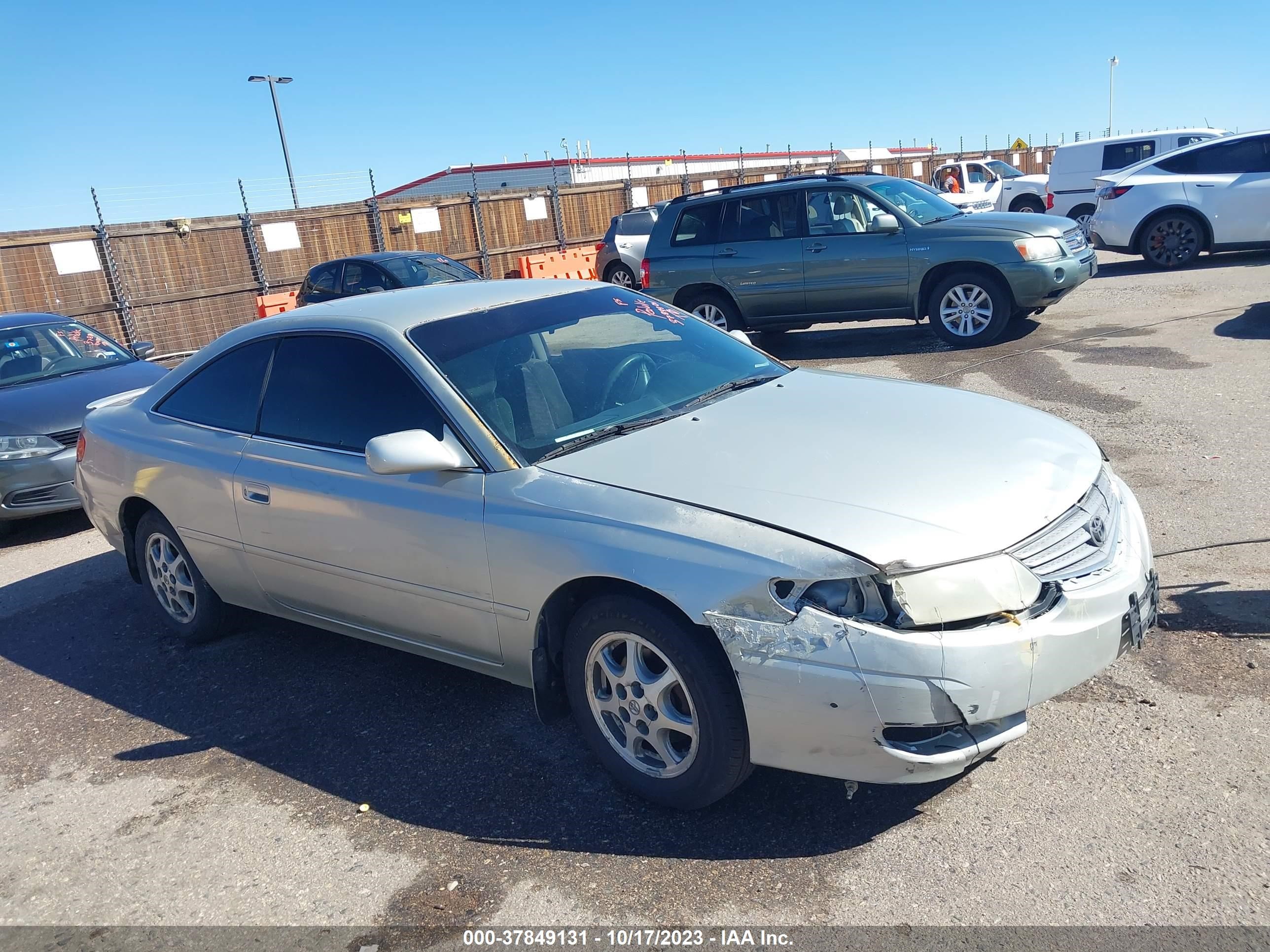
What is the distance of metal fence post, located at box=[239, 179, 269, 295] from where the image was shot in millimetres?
20297

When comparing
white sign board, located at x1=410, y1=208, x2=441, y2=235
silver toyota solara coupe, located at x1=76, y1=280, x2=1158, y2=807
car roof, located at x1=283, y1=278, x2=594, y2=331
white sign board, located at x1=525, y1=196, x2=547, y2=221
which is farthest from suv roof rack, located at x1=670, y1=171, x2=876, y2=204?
white sign board, located at x1=525, y1=196, x2=547, y2=221

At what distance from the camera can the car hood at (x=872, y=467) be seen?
9.66ft

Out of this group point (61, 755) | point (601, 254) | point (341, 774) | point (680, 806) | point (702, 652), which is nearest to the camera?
point (702, 652)

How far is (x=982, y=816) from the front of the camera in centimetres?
311

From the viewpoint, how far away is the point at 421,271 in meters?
14.6

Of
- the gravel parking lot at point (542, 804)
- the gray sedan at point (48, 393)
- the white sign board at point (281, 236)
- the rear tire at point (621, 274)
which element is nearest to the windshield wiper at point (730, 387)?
the gravel parking lot at point (542, 804)

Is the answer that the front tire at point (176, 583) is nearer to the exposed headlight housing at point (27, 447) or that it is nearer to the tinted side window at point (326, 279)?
the exposed headlight housing at point (27, 447)

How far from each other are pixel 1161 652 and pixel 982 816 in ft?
4.28

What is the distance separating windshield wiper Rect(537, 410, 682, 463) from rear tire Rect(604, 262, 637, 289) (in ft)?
51.0

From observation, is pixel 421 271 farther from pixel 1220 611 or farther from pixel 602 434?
pixel 1220 611

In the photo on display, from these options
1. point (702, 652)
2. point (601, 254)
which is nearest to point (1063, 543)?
point (702, 652)

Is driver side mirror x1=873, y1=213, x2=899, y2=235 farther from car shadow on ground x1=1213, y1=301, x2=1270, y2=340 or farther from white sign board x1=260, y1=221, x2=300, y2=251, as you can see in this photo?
white sign board x1=260, y1=221, x2=300, y2=251

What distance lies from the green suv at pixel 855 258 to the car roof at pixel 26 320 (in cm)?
609

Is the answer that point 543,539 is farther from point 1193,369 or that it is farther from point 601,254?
point 601,254
